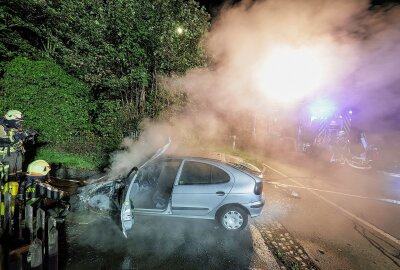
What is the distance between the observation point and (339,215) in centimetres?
688

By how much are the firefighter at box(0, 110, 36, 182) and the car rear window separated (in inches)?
139

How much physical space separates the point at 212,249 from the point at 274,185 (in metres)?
5.39

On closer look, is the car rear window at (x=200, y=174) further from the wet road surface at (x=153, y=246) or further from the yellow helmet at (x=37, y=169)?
the yellow helmet at (x=37, y=169)

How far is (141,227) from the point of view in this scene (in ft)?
17.3

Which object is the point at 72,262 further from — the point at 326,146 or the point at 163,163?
the point at 326,146

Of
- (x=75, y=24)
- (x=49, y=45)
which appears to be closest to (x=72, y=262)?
(x=75, y=24)

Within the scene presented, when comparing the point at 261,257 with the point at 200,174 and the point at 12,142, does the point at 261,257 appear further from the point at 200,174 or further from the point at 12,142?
the point at 12,142

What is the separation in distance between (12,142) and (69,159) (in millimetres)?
3504

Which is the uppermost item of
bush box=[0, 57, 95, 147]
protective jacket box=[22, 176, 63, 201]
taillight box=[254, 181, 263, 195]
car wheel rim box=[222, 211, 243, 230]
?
bush box=[0, 57, 95, 147]

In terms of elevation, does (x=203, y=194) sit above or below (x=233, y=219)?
above

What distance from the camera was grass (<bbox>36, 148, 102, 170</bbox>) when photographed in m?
8.61

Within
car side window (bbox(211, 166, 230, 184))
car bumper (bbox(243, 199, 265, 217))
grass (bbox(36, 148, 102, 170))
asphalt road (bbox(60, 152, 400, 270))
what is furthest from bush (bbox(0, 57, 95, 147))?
car bumper (bbox(243, 199, 265, 217))

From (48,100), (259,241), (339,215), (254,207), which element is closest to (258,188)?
(254,207)

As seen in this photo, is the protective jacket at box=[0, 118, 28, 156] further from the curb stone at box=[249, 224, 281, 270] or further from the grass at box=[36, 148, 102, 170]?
the curb stone at box=[249, 224, 281, 270]
